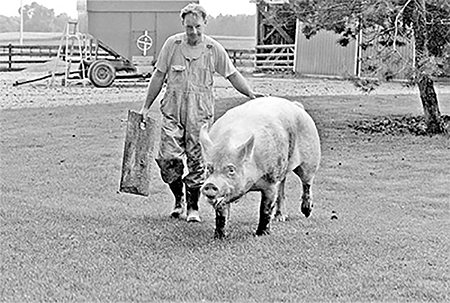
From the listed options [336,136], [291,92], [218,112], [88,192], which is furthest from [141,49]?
[88,192]

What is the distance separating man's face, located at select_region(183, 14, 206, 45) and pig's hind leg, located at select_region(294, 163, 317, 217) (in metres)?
1.53

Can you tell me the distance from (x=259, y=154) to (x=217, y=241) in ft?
2.63

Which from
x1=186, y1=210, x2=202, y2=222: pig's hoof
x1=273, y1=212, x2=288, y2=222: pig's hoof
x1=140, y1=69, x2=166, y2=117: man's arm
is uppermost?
x1=140, y1=69, x2=166, y2=117: man's arm

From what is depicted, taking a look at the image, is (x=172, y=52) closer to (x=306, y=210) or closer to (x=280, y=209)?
(x=280, y=209)

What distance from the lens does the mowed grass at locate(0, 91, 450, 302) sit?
596cm

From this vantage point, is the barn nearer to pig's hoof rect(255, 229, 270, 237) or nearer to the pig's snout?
pig's hoof rect(255, 229, 270, 237)

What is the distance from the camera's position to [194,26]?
7887mm

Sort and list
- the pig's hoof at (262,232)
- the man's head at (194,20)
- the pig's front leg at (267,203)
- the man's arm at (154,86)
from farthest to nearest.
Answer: the man's arm at (154,86), the man's head at (194,20), the pig's hoof at (262,232), the pig's front leg at (267,203)

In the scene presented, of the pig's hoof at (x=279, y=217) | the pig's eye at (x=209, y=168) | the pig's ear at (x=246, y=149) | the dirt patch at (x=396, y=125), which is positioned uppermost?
the pig's ear at (x=246, y=149)

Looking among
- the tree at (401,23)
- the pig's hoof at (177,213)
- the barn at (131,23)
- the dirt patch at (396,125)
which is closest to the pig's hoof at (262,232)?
the pig's hoof at (177,213)

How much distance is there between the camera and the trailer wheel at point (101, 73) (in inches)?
1101

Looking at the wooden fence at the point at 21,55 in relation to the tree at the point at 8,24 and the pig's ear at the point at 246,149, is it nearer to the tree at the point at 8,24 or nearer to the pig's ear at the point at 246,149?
the pig's ear at the point at 246,149

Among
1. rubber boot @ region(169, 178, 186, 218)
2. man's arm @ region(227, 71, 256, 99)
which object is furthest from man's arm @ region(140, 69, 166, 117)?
rubber boot @ region(169, 178, 186, 218)

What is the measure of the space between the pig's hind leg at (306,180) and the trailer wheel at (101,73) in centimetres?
2004
